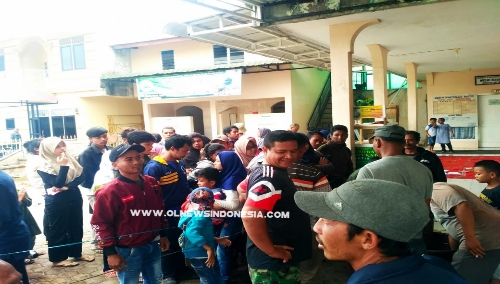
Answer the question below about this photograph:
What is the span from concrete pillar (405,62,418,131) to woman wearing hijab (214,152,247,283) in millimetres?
9487

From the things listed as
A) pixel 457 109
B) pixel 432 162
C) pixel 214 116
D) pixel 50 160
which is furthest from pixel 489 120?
pixel 50 160

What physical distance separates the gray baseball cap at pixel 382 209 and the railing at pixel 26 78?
1788cm

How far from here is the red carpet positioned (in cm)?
850

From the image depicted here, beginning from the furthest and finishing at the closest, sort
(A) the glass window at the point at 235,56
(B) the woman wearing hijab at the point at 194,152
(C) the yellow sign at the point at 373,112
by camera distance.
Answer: (A) the glass window at the point at 235,56, (C) the yellow sign at the point at 373,112, (B) the woman wearing hijab at the point at 194,152

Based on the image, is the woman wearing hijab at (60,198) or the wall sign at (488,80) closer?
the woman wearing hijab at (60,198)

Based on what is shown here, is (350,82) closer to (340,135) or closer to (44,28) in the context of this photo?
(340,135)

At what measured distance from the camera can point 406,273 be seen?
38.9 inches

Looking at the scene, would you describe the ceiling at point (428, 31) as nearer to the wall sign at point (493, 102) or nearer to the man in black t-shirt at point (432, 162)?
the man in black t-shirt at point (432, 162)

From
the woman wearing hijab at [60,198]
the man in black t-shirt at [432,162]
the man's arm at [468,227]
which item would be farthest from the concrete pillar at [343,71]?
the woman wearing hijab at [60,198]

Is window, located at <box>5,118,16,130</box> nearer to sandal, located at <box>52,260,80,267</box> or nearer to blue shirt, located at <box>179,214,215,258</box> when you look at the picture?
sandal, located at <box>52,260,80,267</box>

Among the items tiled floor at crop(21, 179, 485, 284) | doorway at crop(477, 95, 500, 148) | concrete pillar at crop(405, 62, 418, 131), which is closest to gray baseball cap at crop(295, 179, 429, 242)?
tiled floor at crop(21, 179, 485, 284)

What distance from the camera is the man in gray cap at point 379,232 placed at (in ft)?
3.28

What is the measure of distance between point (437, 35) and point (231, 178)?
19.0 ft

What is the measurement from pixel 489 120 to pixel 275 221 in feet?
47.5
